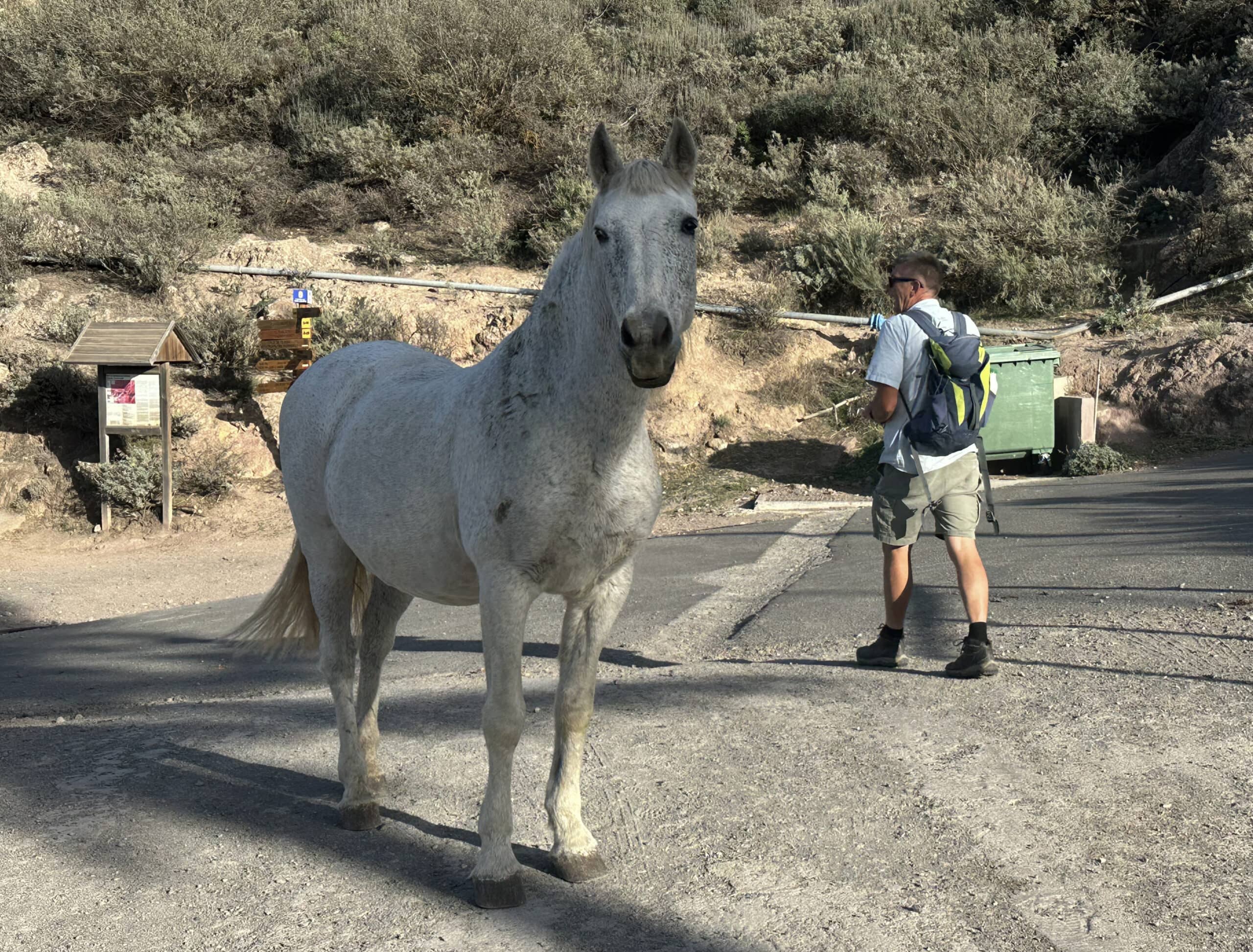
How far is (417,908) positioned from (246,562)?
830cm

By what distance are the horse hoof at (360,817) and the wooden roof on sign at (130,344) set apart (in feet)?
31.8

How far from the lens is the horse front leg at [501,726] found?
3234 mm

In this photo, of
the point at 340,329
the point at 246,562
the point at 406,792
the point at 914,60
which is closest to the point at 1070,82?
the point at 914,60

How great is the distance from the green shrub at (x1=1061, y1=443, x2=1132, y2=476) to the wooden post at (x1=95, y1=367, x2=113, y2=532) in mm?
10987

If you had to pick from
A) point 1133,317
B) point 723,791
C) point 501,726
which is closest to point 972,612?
point 723,791

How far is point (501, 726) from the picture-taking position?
131 inches

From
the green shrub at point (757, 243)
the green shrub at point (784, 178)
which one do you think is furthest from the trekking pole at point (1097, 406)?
the green shrub at point (784, 178)

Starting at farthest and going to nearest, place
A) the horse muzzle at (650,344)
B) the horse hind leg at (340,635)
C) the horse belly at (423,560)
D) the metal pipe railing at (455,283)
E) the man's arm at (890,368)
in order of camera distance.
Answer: the metal pipe railing at (455,283) < the man's arm at (890,368) < the horse hind leg at (340,635) < the horse belly at (423,560) < the horse muzzle at (650,344)

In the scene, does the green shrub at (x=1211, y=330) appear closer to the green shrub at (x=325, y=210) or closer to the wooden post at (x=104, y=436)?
the green shrub at (x=325, y=210)

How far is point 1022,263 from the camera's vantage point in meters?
15.7

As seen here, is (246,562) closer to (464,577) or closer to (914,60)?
(464,577)

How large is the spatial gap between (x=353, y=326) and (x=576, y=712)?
12.1m

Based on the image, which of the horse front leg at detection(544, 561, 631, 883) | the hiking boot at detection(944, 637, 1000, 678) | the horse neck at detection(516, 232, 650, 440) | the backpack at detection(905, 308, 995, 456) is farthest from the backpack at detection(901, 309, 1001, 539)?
the horse neck at detection(516, 232, 650, 440)

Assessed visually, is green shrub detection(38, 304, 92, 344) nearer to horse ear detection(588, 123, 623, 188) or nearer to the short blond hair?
the short blond hair
